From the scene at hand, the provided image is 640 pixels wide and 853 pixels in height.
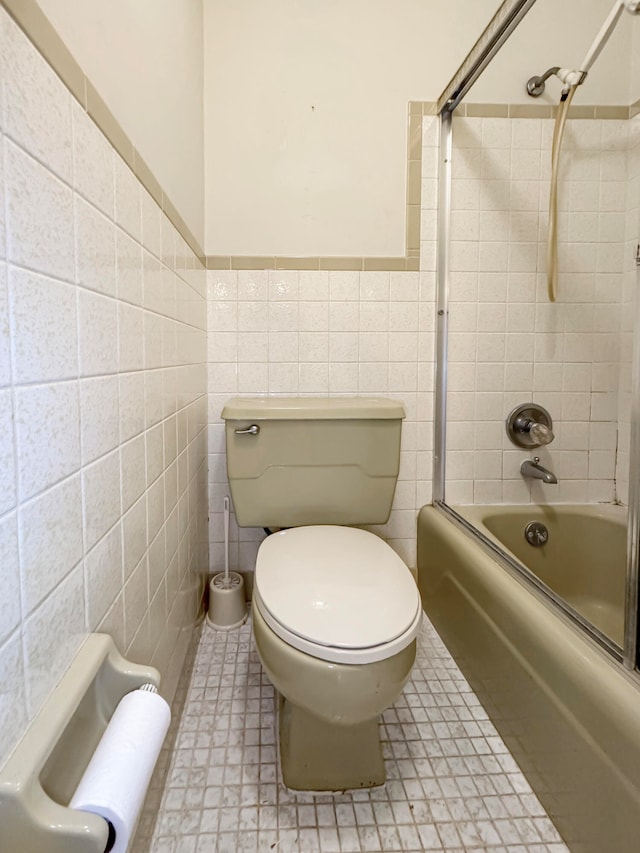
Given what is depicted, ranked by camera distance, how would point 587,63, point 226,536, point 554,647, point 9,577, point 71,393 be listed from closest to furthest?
point 9,577 < point 71,393 < point 554,647 < point 587,63 < point 226,536

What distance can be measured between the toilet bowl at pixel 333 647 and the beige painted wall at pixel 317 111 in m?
1.05

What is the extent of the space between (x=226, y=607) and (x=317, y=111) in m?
1.67

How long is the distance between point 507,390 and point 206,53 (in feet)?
4.89

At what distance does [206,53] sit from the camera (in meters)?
1.46

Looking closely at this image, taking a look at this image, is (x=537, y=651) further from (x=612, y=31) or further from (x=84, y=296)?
(x=612, y=31)

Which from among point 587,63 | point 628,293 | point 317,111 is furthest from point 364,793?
point 587,63

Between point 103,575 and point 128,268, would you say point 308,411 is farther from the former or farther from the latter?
point 103,575

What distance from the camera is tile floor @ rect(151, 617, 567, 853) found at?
0.84 metres

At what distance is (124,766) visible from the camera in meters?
0.43

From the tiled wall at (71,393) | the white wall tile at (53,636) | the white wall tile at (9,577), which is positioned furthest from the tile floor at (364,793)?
the white wall tile at (9,577)

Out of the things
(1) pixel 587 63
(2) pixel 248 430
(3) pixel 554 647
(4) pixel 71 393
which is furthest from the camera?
(1) pixel 587 63

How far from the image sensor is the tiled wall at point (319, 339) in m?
1.55

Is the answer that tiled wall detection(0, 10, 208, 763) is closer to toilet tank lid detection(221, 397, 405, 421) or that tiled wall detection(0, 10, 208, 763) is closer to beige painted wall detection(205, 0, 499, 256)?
toilet tank lid detection(221, 397, 405, 421)

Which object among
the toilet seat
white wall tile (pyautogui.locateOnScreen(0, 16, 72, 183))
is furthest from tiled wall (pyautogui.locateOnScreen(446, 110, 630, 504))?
white wall tile (pyautogui.locateOnScreen(0, 16, 72, 183))
